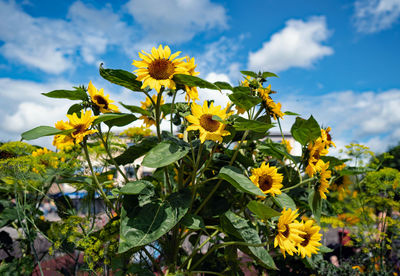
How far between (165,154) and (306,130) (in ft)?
1.92

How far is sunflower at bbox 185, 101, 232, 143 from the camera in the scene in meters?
0.78

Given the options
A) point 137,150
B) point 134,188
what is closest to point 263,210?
point 134,188

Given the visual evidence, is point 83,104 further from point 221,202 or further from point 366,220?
point 366,220

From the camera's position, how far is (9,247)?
158cm

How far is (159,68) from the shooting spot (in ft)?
2.65

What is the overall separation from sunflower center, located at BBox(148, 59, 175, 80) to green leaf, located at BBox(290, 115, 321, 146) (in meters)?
0.55

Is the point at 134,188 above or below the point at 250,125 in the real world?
below

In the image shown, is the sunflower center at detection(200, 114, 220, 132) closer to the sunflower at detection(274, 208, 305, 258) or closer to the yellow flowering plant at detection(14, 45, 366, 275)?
the yellow flowering plant at detection(14, 45, 366, 275)

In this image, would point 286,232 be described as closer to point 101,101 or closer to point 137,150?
point 137,150

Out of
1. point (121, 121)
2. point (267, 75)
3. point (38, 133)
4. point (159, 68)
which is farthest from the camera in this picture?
point (267, 75)

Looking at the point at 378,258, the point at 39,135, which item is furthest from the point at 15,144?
the point at 378,258

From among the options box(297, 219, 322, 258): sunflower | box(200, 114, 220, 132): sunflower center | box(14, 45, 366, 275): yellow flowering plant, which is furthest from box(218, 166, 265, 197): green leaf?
box(297, 219, 322, 258): sunflower

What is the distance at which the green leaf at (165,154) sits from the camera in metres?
0.70

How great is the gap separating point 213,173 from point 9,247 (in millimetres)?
1331
